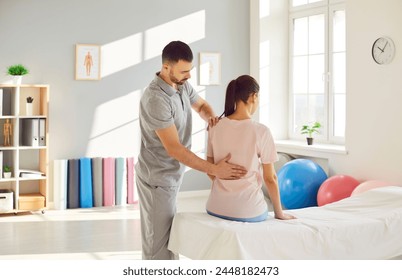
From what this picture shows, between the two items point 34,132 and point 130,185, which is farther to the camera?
point 130,185

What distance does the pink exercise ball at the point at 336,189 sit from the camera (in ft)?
18.5

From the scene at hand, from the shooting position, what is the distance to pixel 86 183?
22.0ft

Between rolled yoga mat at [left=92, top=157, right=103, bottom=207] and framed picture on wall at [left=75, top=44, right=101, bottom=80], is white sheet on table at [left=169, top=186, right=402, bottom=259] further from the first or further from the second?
framed picture on wall at [left=75, top=44, right=101, bottom=80]

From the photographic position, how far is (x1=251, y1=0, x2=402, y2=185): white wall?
5559 millimetres

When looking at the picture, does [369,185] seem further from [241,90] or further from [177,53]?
[177,53]

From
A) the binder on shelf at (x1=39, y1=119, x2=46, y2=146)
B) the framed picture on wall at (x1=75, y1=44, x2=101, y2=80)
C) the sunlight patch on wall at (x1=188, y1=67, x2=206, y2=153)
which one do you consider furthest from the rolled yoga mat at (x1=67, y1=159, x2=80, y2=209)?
the sunlight patch on wall at (x1=188, y1=67, x2=206, y2=153)

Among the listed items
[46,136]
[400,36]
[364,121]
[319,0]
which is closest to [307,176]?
[364,121]

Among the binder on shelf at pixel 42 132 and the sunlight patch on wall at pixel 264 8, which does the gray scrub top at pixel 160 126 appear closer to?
the binder on shelf at pixel 42 132

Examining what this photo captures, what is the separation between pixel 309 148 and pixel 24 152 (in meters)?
3.30

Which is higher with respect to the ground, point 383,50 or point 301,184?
point 383,50

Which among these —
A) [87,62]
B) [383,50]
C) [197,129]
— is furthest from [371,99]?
[87,62]

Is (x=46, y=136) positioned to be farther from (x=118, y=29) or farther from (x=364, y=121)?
(x=364, y=121)

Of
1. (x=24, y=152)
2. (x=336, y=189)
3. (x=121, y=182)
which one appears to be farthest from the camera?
(x=121, y=182)

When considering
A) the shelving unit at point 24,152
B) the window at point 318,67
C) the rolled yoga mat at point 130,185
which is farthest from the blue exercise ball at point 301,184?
the shelving unit at point 24,152
